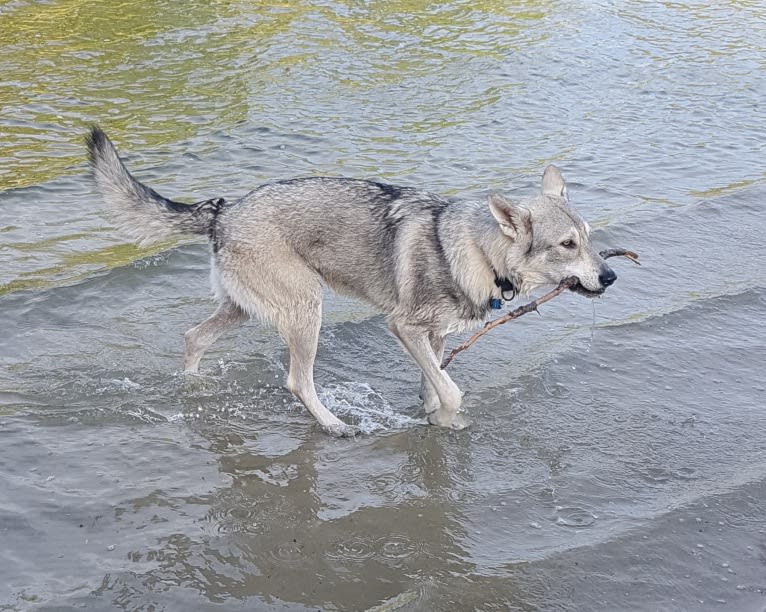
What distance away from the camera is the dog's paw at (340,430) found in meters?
6.14

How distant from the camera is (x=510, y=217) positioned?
18.7 feet

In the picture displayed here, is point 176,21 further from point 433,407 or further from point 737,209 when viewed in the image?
point 433,407

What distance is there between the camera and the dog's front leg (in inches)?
240

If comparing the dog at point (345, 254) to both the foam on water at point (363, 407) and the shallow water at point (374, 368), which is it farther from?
the shallow water at point (374, 368)

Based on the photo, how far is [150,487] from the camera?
17.4ft

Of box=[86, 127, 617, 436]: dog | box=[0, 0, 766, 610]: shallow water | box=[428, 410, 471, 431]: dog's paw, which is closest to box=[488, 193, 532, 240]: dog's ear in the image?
box=[86, 127, 617, 436]: dog

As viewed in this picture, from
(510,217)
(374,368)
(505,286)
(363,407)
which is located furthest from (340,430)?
(510,217)

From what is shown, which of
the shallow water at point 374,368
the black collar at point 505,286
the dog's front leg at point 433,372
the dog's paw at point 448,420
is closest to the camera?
the shallow water at point 374,368

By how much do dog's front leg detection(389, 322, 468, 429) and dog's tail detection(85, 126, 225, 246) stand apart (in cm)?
145

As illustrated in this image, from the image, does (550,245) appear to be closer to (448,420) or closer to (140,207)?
(448,420)

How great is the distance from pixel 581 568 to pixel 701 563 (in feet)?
2.17

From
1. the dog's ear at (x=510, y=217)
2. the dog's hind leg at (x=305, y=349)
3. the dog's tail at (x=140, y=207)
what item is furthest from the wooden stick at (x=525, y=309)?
the dog's tail at (x=140, y=207)

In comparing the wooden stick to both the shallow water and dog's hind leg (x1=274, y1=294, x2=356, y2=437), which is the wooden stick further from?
dog's hind leg (x1=274, y1=294, x2=356, y2=437)

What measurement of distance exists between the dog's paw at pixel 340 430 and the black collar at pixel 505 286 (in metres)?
1.32
